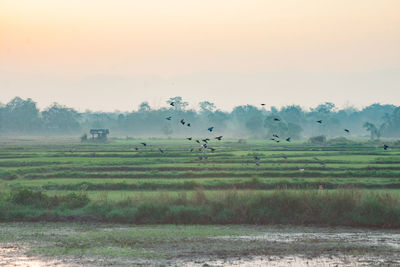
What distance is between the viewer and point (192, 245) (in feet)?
53.6

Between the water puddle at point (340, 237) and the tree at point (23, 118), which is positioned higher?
the tree at point (23, 118)

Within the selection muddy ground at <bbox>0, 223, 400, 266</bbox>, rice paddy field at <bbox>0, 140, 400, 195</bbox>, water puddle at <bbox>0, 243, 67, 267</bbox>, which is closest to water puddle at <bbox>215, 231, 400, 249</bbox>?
muddy ground at <bbox>0, 223, 400, 266</bbox>

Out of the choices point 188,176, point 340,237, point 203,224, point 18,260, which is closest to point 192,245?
point 203,224

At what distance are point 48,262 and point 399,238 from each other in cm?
1179

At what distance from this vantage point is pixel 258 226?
20203 millimetres

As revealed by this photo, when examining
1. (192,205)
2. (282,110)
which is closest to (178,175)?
(192,205)

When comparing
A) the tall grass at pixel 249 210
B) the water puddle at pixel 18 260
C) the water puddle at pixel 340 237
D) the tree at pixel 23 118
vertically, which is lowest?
the water puddle at pixel 340 237

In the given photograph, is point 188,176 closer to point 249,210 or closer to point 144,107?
point 249,210

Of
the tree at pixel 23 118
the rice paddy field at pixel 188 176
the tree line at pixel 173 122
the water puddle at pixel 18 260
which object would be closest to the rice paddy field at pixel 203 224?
the water puddle at pixel 18 260

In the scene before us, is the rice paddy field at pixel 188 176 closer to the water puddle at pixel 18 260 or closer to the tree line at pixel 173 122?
the water puddle at pixel 18 260

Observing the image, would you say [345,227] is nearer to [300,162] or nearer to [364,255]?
[364,255]

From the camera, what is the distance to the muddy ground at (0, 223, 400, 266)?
47.1 feet

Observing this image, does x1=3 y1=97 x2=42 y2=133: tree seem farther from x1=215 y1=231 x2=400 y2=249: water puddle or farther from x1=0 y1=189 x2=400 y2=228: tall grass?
x1=215 y1=231 x2=400 y2=249: water puddle

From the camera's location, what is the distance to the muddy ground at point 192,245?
47.1 ft
